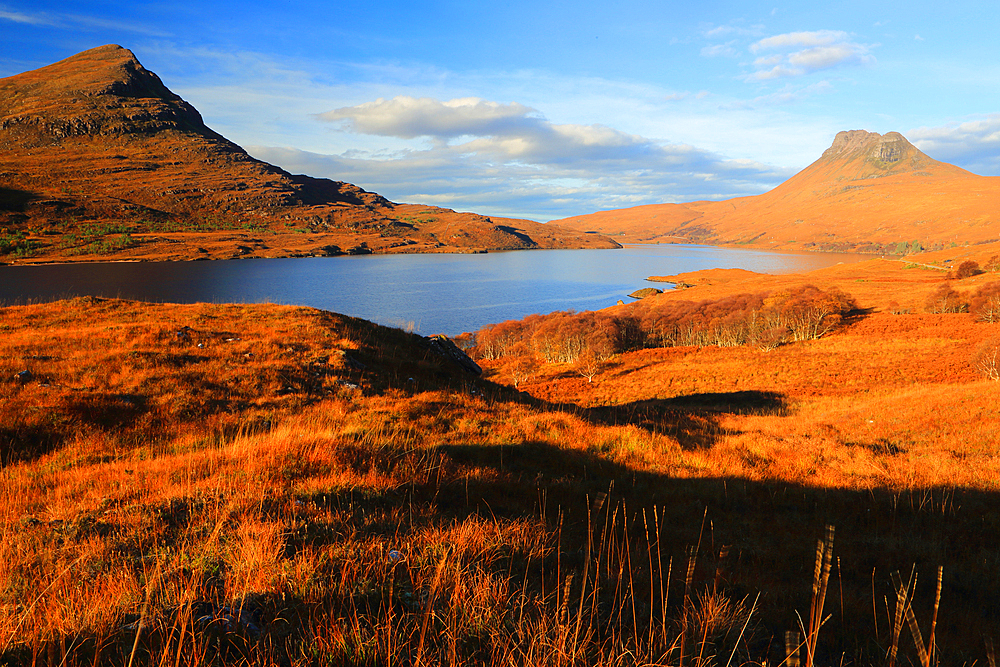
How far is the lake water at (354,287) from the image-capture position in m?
73.4

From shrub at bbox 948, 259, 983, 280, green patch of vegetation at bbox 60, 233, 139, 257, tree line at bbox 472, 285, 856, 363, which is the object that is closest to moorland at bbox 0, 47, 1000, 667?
tree line at bbox 472, 285, 856, 363

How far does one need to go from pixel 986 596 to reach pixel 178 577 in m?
7.38

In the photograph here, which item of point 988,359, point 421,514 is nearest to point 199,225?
point 421,514

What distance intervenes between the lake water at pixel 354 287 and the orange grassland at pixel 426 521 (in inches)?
1733

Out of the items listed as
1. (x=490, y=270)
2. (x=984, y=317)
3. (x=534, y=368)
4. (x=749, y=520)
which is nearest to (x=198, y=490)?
(x=749, y=520)

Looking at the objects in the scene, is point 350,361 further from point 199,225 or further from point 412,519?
point 199,225

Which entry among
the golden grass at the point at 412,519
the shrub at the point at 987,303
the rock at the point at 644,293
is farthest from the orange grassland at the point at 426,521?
the rock at the point at 644,293

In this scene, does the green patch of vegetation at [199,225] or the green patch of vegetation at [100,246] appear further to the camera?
the green patch of vegetation at [199,225]

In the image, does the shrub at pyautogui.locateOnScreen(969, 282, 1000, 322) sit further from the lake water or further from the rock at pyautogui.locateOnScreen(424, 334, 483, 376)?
the rock at pyautogui.locateOnScreen(424, 334, 483, 376)

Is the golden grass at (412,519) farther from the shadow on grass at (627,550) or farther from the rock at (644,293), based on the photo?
the rock at (644,293)

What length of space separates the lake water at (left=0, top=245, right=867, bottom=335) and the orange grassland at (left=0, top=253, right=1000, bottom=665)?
144 ft

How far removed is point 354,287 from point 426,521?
99.6 meters

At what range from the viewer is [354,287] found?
9838cm

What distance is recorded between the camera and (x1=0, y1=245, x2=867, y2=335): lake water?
241ft
